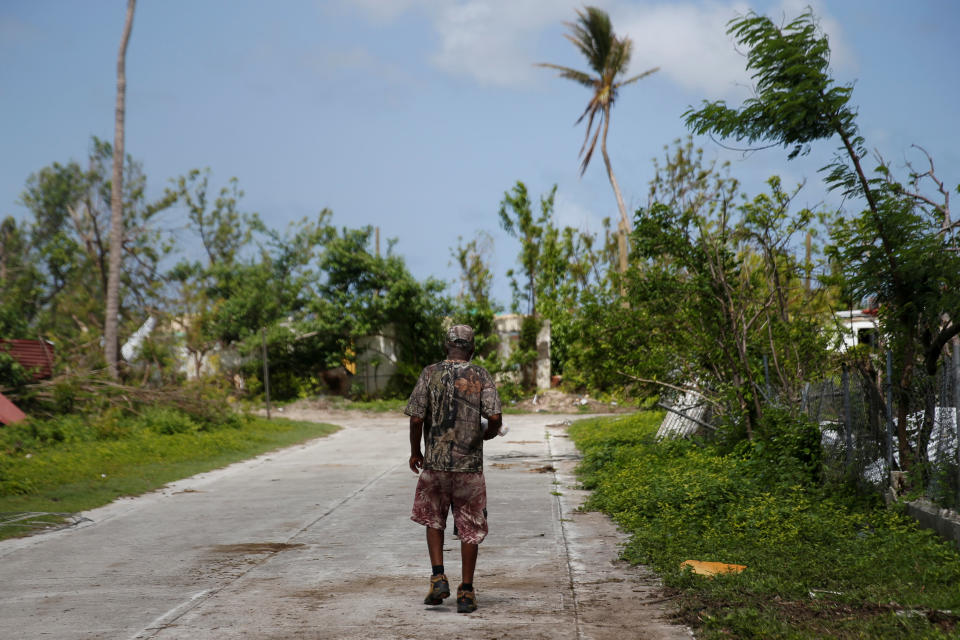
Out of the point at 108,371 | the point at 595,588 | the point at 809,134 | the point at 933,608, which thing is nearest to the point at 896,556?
the point at 933,608

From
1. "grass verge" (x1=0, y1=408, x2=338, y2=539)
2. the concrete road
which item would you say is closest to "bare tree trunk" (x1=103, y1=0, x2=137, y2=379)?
"grass verge" (x1=0, y1=408, x2=338, y2=539)

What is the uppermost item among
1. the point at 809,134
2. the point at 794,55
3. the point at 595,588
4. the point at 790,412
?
the point at 794,55

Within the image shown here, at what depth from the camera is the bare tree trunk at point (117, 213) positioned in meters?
24.5

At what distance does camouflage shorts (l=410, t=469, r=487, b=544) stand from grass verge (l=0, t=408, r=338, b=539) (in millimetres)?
5741

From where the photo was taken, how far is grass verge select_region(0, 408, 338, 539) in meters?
12.3

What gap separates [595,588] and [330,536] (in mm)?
3417

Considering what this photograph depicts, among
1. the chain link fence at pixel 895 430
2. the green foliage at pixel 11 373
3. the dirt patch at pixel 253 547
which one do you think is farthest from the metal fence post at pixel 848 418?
the green foliage at pixel 11 373

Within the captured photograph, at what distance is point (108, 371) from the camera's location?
71.9 feet

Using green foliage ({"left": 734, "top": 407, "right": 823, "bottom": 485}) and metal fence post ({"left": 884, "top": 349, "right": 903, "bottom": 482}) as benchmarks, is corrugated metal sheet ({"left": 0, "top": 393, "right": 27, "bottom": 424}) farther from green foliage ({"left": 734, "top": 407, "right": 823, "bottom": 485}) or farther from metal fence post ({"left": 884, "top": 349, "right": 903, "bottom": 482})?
metal fence post ({"left": 884, "top": 349, "right": 903, "bottom": 482})

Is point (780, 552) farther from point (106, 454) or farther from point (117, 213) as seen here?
point (117, 213)

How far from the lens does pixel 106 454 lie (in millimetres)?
16734

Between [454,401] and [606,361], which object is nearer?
[454,401]

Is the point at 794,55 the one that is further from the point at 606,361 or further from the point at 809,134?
the point at 606,361

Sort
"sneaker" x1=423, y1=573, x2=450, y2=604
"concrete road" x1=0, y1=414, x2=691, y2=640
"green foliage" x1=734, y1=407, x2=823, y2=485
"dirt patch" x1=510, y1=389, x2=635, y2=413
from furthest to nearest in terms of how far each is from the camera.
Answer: "dirt patch" x1=510, y1=389, x2=635, y2=413 < "green foliage" x1=734, y1=407, x2=823, y2=485 < "sneaker" x1=423, y1=573, x2=450, y2=604 < "concrete road" x1=0, y1=414, x2=691, y2=640
